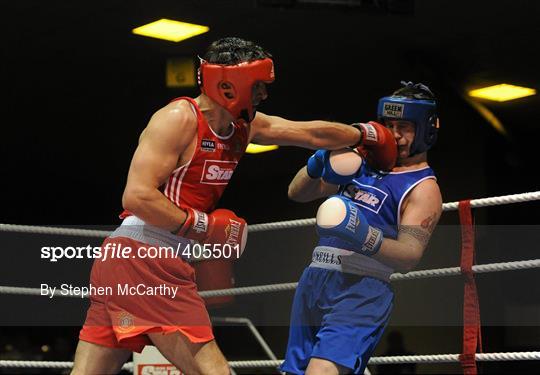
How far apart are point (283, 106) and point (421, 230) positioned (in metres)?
4.98

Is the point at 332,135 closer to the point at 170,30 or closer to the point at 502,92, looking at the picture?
the point at 170,30

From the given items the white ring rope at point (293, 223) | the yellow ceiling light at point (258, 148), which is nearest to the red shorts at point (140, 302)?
the white ring rope at point (293, 223)

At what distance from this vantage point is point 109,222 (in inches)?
374

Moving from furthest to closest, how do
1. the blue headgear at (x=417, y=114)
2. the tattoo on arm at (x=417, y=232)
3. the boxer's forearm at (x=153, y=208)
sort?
the blue headgear at (x=417, y=114)
the tattoo on arm at (x=417, y=232)
the boxer's forearm at (x=153, y=208)

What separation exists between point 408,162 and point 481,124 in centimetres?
469

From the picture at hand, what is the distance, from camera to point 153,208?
2.46m

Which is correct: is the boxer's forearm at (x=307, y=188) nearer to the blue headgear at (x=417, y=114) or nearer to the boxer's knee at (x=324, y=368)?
the blue headgear at (x=417, y=114)

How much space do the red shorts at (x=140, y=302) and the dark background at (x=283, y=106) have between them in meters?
2.13

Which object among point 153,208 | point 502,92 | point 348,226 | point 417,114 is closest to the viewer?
point 153,208

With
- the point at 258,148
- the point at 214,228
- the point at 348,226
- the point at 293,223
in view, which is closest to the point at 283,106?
the point at 258,148

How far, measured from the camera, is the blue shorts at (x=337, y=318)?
2.72m

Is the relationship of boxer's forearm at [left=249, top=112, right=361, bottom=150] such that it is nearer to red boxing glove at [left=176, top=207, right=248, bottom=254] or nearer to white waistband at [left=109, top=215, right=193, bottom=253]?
red boxing glove at [left=176, top=207, right=248, bottom=254]

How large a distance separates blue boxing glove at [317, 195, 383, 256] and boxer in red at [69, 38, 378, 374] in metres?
0.23

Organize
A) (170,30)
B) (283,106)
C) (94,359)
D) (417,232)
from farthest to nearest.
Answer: (283,106)
(170,30)
(417,232)
(94,359)
